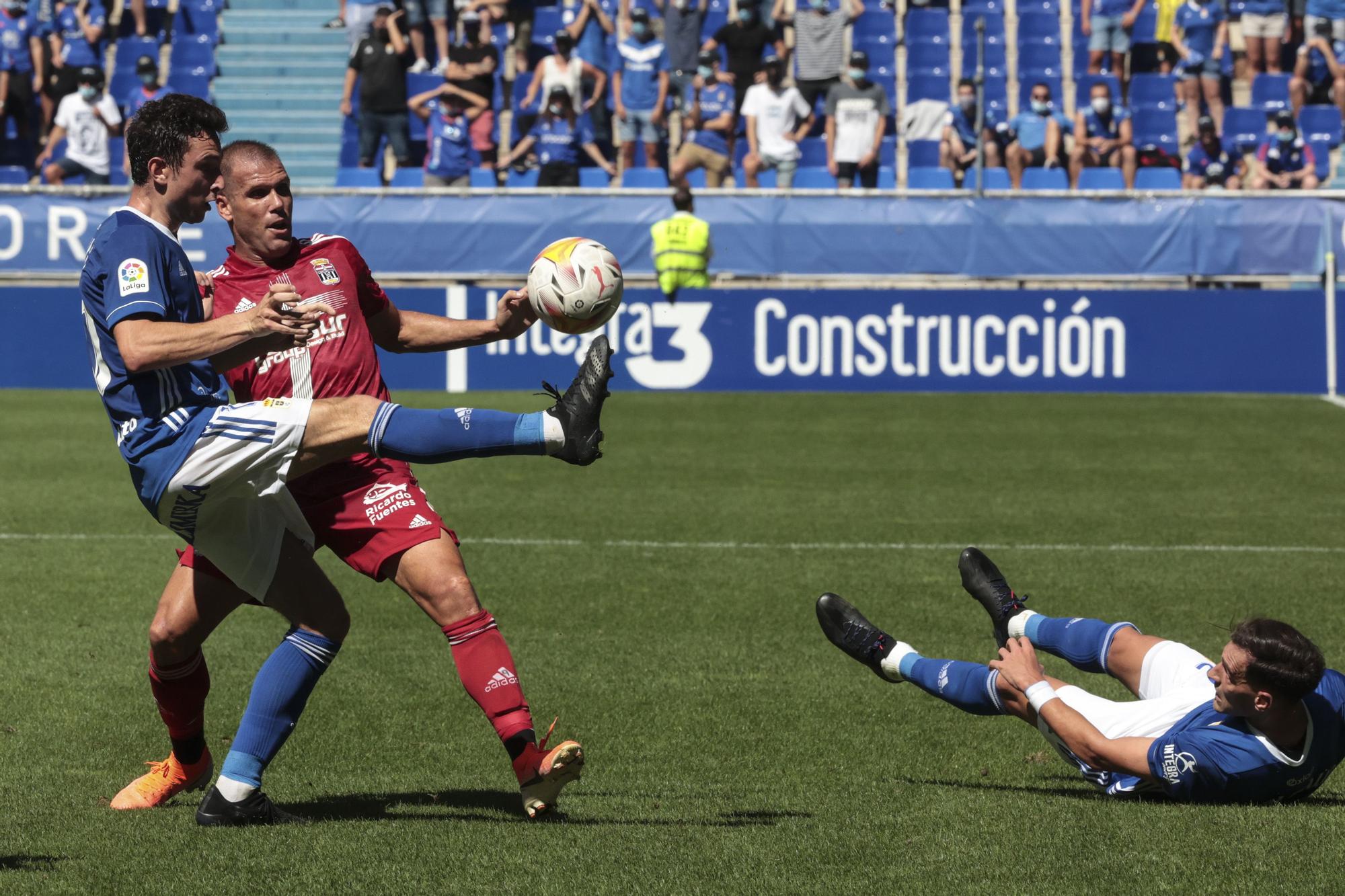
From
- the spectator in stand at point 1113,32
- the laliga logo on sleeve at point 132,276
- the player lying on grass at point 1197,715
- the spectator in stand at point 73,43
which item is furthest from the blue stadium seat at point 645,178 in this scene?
the laliga logo on sleeve at point 132,276

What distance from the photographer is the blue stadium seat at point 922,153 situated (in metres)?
22.5

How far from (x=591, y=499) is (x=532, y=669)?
494cm

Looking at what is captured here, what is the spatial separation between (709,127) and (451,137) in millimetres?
3399

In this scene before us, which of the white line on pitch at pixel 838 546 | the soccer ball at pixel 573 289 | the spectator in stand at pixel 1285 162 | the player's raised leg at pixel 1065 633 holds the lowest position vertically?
the white line on pitch at pixel 838 546

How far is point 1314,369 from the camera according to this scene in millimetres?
18531

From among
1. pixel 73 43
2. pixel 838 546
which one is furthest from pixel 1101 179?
pixel 73 43

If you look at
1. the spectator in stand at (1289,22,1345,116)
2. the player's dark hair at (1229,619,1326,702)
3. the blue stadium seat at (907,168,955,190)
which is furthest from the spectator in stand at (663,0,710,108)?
the player's dark hair at (1229,619,1326,702)

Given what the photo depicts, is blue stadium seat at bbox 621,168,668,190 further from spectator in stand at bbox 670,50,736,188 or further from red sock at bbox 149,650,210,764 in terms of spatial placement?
red sock at bbox 149,650,210,764

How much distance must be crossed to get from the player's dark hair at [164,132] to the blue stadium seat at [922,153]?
18.5 metres

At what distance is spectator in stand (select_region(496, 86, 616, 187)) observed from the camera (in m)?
21.3

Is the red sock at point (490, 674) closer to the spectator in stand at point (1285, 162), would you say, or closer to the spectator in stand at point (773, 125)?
the spectator in stand at point (773, 125)

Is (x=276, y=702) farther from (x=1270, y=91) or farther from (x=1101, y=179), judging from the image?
(x=1270, y=91)

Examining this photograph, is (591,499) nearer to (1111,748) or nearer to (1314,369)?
(1111,748)

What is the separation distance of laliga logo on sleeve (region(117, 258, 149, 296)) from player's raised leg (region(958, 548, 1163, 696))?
306 cm
